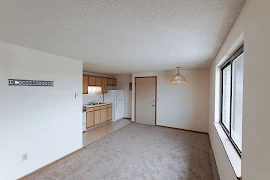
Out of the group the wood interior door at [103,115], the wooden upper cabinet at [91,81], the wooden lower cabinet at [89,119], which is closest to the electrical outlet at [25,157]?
the wooden lower cabinet at [89,119]

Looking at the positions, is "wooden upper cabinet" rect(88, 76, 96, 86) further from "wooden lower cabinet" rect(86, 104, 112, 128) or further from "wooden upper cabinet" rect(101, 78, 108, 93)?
"wooden lower cabinet" rect(86, 104, 112, 128)

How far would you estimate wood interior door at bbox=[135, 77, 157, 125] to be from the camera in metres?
5.75

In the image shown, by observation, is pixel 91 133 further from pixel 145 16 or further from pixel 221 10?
pixel 221 10

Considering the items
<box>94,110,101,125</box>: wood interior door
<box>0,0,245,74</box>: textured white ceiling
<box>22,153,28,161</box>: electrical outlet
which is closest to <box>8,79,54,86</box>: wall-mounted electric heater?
<box>0,0,245,74</box>: textured white ceiling

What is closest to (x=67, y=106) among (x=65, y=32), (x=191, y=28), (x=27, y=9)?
(x=65, y=32)

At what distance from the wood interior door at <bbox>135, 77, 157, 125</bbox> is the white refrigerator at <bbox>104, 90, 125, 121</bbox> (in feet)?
3.18

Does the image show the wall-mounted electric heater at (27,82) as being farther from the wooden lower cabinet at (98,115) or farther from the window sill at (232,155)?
the window sill at (232,155)

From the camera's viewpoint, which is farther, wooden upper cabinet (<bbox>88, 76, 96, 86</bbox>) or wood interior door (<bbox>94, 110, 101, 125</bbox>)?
wood interior door (<bbox>94, 110, 101, 125</bbox>)

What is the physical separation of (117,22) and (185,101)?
14.1 ft

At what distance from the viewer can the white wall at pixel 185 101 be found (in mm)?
4742

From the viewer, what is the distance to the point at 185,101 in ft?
16.5

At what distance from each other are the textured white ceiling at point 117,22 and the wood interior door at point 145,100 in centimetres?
363

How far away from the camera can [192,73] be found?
4.91m

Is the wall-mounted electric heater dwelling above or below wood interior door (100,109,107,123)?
above
